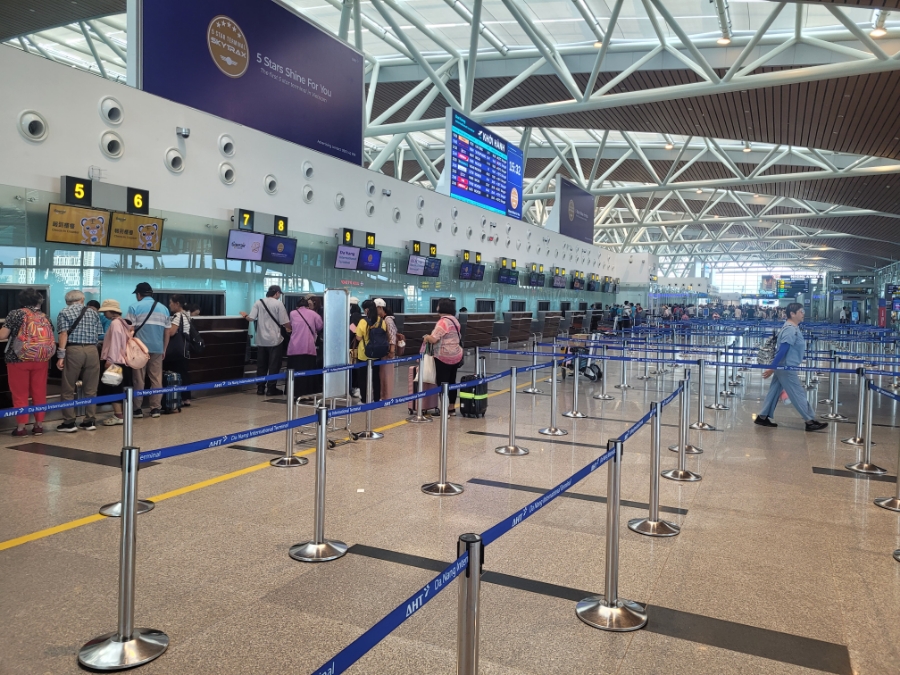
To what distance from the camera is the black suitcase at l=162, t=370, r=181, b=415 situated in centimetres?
945

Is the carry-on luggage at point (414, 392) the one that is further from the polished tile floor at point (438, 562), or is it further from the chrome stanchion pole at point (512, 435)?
the chrome stanchion pole at point (512, 435)

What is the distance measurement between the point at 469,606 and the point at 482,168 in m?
19.1

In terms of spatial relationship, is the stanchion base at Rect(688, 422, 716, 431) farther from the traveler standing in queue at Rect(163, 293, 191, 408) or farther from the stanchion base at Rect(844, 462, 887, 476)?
the traveler standing in queue at Rect(163, 293, 191, 408)

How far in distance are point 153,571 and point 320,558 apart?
99 centimetres

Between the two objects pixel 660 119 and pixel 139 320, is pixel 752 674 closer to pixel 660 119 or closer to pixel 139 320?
pixel 139 320

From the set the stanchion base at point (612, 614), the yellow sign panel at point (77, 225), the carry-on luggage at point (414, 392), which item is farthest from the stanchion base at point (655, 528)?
the yellow sign panel at point (77, 225)

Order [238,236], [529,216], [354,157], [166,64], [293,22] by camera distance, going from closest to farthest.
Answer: [166,64] → [238,236] → [293,22] → [354,157] → [529,216]

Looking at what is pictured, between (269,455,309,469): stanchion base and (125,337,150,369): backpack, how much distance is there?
2.72 metres

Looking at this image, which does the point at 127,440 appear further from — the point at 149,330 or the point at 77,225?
the point at 77,225

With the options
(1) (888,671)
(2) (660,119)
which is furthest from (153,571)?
(2) (660,119)

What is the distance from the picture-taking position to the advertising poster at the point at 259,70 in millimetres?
11008

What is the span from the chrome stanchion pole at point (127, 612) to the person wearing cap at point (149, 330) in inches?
244

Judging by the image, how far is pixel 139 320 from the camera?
892cm

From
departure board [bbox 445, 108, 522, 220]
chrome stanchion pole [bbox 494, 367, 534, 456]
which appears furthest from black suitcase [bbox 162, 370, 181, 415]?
departure board [bbox 445, 108, 522, 220]
